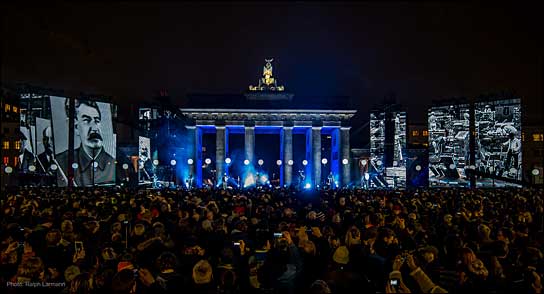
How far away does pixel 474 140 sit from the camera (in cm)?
6225

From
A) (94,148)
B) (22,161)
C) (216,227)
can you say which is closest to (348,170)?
(94,148)

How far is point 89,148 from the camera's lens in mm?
54969

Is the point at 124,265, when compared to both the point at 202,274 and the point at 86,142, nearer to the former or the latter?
the point at 202,274

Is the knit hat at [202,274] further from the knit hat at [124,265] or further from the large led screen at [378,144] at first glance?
the large led screen at [378,144]

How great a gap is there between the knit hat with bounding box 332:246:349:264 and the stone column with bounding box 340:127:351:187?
66382 mm

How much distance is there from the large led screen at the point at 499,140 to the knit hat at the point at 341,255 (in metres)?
49.3

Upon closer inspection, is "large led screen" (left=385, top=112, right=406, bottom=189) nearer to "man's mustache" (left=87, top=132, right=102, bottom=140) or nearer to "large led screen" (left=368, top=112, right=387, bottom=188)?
"large led screen" (left=368, top=112, right=387, bottom=188)

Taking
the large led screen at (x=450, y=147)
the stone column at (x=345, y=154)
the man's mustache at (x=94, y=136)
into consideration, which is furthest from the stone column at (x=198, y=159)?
the large led screen at (x=450, y=147)

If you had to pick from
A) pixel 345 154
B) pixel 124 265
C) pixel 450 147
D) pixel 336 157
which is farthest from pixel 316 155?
pixel 124 265

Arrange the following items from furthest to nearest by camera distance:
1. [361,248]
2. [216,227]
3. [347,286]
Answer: [216,227]
[361,248]
[347,286]

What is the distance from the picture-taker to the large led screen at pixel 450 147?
192 ft

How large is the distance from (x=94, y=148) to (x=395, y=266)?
51.4 m

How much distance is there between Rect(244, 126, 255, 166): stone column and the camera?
77.8 metres

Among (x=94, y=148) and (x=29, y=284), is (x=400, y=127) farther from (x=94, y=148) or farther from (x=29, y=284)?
(x=29, y=284)
